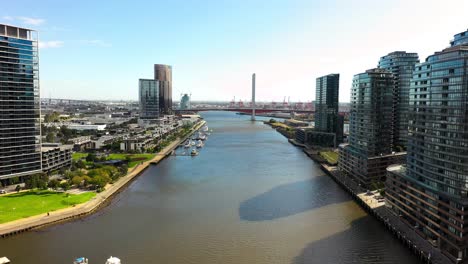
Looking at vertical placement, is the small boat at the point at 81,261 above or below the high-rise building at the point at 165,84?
below

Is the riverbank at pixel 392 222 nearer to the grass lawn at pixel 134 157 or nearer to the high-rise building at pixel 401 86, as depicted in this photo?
the high-rise building at pixel 401 86

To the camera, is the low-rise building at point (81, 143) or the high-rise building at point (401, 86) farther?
the low-rise building at point (81, 143)

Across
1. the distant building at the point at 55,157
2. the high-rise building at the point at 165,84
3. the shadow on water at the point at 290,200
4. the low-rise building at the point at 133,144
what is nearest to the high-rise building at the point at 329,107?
the shadow on water at the point at 290,200

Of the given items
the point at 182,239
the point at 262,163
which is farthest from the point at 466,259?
the point at 262,163

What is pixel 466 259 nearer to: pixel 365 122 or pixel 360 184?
pixel 360 184

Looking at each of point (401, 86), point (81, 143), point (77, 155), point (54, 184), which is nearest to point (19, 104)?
point (54, 184)

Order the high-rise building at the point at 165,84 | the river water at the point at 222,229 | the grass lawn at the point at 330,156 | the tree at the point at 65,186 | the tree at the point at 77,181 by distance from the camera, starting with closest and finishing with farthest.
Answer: the river water at the point at 222,229 < the tree at the point at 65,186 < the tree at the point at 77,181 < the grass lawn at the point at 330,156 < the high-rise building at the point at 165,84
